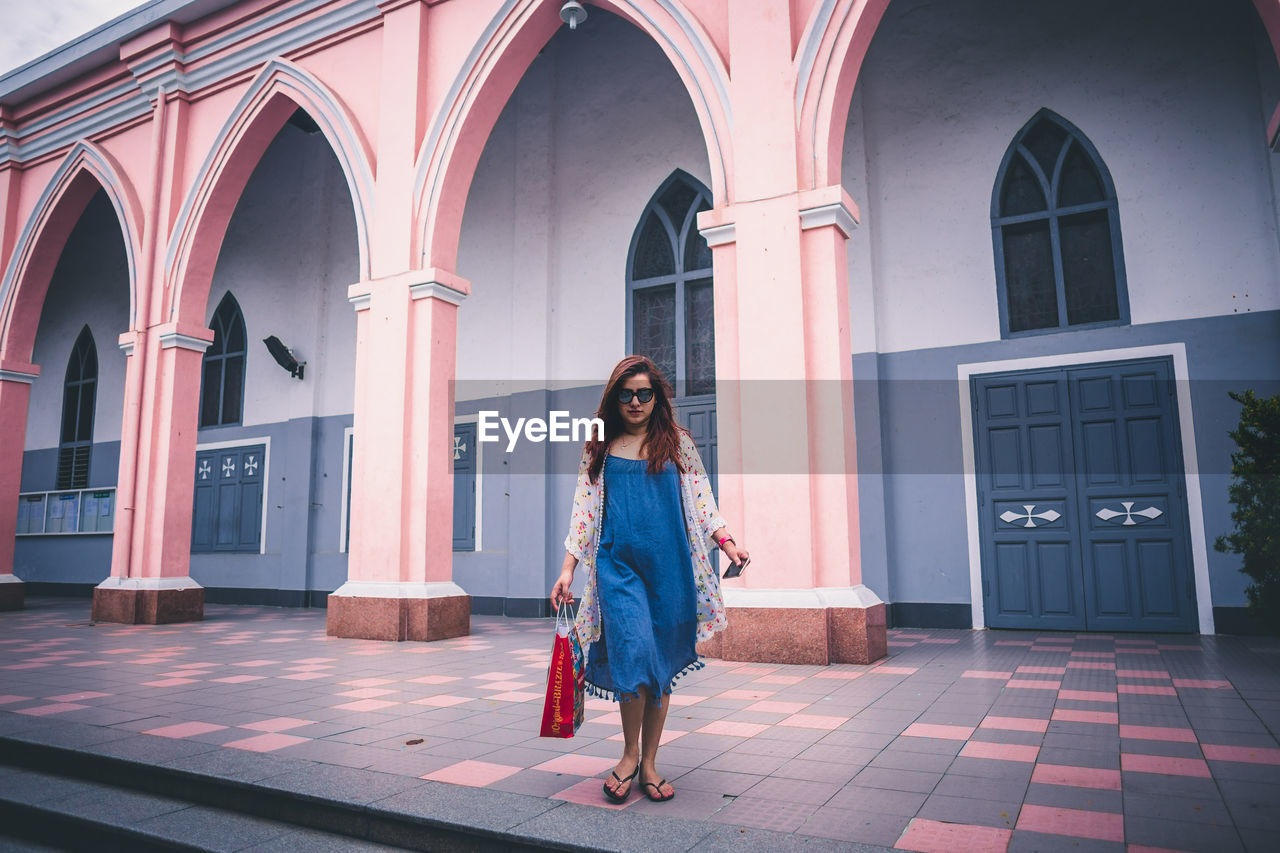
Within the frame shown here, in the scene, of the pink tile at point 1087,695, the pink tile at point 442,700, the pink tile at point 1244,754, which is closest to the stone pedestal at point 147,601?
the pink tile at point 442,700

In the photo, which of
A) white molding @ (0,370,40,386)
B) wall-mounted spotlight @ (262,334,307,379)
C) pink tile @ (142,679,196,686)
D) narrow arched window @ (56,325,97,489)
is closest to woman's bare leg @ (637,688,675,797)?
pink tile @ (142,679,196,686)

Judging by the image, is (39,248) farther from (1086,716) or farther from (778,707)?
(1086,716)

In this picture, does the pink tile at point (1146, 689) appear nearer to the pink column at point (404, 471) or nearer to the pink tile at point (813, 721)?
the pink tile at point (813, 721)

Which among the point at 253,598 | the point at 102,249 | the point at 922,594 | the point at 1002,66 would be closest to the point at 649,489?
the point at 922,594

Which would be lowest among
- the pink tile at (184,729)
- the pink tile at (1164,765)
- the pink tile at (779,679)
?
the pink tile at (779,679)

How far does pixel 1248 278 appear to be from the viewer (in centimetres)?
687

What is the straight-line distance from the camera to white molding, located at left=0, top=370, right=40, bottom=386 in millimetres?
11156

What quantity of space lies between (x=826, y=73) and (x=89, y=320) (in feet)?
48.6

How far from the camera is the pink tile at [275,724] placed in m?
3.96

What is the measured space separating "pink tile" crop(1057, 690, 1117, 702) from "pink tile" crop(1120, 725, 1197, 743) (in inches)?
25.6

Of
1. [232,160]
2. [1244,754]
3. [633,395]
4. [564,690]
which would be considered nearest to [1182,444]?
[1244,754]

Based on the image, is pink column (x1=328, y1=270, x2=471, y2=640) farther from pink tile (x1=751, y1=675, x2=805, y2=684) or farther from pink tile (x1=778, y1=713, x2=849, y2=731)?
pink tile (x1=778, y1=713, x2=849, y2=731)

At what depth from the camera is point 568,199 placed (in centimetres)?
1027

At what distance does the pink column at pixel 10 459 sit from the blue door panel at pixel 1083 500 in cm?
1204
